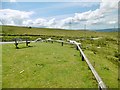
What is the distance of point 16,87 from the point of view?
11.0 metres

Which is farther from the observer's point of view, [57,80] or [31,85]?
[57,80]

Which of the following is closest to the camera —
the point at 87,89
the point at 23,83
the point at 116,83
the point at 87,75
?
the point at 87,89

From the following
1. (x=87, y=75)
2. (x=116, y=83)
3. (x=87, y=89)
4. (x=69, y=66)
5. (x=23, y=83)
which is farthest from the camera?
(x=69, y=66)

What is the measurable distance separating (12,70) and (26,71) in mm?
915

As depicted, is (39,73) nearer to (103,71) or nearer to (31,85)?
(31,85)

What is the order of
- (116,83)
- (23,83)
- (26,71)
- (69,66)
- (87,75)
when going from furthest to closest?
(69,66)
(26,71)
(87,75)
(116,83)
(23,83)

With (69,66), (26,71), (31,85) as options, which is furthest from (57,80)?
(69,66)

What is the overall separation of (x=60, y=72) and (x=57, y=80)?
1837mm

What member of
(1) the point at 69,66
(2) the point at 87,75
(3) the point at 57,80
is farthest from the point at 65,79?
(1) the point at 69,66

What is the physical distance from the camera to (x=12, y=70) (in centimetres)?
1452

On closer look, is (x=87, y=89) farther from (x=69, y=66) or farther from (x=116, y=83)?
(x=69, y=66)

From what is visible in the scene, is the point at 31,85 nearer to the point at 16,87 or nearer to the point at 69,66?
the point at 16,87

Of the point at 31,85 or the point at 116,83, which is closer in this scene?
the point at 31,85

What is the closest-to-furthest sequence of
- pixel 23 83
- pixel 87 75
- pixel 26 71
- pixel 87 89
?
pixel 87 89, pixel 23 83, pixel 87 75, pixel 26 71
